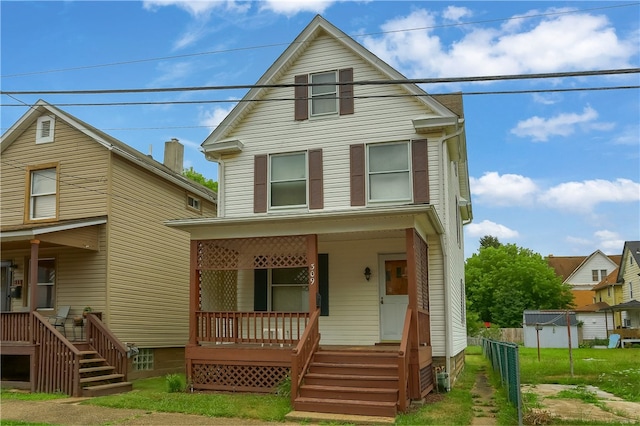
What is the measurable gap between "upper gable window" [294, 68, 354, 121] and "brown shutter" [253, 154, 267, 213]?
1.45 metres

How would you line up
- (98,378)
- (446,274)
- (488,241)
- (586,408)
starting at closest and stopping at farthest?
(586,408), (98,378), (446,274), (488,241)

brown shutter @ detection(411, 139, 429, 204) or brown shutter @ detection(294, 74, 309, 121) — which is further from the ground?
brown shutter @ detection(294, 74, 309, 121)

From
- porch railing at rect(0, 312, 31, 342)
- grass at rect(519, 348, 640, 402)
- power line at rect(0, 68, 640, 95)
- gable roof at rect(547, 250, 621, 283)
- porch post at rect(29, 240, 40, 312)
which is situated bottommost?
grass at rect(519, 348, 640, 402)

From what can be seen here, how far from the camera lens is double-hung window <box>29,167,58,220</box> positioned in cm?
1689

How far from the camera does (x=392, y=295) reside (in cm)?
1420

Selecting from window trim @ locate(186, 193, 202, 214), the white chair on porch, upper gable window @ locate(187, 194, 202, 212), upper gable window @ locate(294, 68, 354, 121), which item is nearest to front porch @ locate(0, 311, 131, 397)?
the white chair on porch

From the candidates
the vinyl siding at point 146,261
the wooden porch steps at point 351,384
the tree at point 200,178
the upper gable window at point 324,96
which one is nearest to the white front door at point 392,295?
the wooden porch steps at point 351,384

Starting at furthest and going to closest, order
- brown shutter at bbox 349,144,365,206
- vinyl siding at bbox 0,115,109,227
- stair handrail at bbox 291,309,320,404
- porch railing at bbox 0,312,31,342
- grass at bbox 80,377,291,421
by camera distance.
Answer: vinyl siding at bbox 0,115,109,227, brown shutter at bbox 349,144,365,206, porch railing at bbox 0,312,31,342, stair handrail at bbox 291,309,320,404, grass at bbox 80,377,291,421

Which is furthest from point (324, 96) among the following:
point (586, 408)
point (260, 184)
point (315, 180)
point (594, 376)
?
point (594, 376)

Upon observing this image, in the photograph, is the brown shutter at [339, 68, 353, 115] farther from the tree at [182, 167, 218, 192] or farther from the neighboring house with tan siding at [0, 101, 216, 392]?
the tree at [182, 167, 218, 192]

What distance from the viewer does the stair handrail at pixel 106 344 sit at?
14.4 meters

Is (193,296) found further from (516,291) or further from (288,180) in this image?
(516,291)

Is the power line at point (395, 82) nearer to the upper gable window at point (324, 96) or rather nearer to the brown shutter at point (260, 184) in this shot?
the upper gable window at point (324, 96)

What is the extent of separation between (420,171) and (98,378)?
8638 mm
